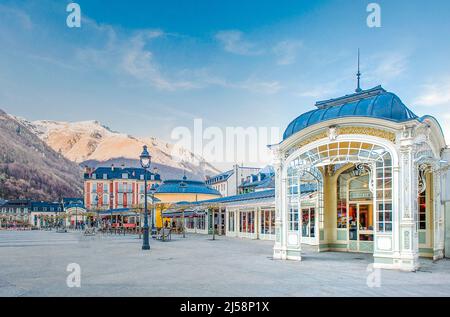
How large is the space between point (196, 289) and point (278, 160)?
7.54 metres

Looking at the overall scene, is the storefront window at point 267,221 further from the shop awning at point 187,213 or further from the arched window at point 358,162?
the arched window at point 358,162

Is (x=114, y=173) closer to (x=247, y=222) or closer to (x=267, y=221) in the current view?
(x=247, y=222)

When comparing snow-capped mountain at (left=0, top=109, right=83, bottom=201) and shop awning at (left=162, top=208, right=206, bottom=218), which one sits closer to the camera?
shop awning at (left=162, top=208, right=206, bottom=218)

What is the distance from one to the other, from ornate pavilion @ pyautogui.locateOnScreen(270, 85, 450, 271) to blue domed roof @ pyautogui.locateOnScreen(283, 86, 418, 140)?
1.2 inches

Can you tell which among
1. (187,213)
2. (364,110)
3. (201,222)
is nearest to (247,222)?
(201,222)

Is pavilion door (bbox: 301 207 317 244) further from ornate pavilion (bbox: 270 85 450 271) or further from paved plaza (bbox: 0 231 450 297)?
paved plaza (bbox: 0 231 450 297)

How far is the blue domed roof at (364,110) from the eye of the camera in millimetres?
13102

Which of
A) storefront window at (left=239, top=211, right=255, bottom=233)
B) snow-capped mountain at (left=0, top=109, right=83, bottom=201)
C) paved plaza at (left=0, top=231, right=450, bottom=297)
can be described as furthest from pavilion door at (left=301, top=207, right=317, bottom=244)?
snow-capped mountain at (left=0, top=109, right=83, bottom=201)

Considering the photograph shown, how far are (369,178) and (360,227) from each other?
3.39m

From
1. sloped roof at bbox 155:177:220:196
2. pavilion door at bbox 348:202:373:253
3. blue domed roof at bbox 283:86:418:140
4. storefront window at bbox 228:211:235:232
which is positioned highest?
blue domed roof at bbox 283:86:418:140

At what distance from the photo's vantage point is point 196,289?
8.73m

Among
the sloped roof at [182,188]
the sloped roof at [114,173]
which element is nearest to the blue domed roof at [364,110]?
the sloped roof at [182,188]

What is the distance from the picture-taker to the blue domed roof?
13.1m

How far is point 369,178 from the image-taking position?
572 inches
